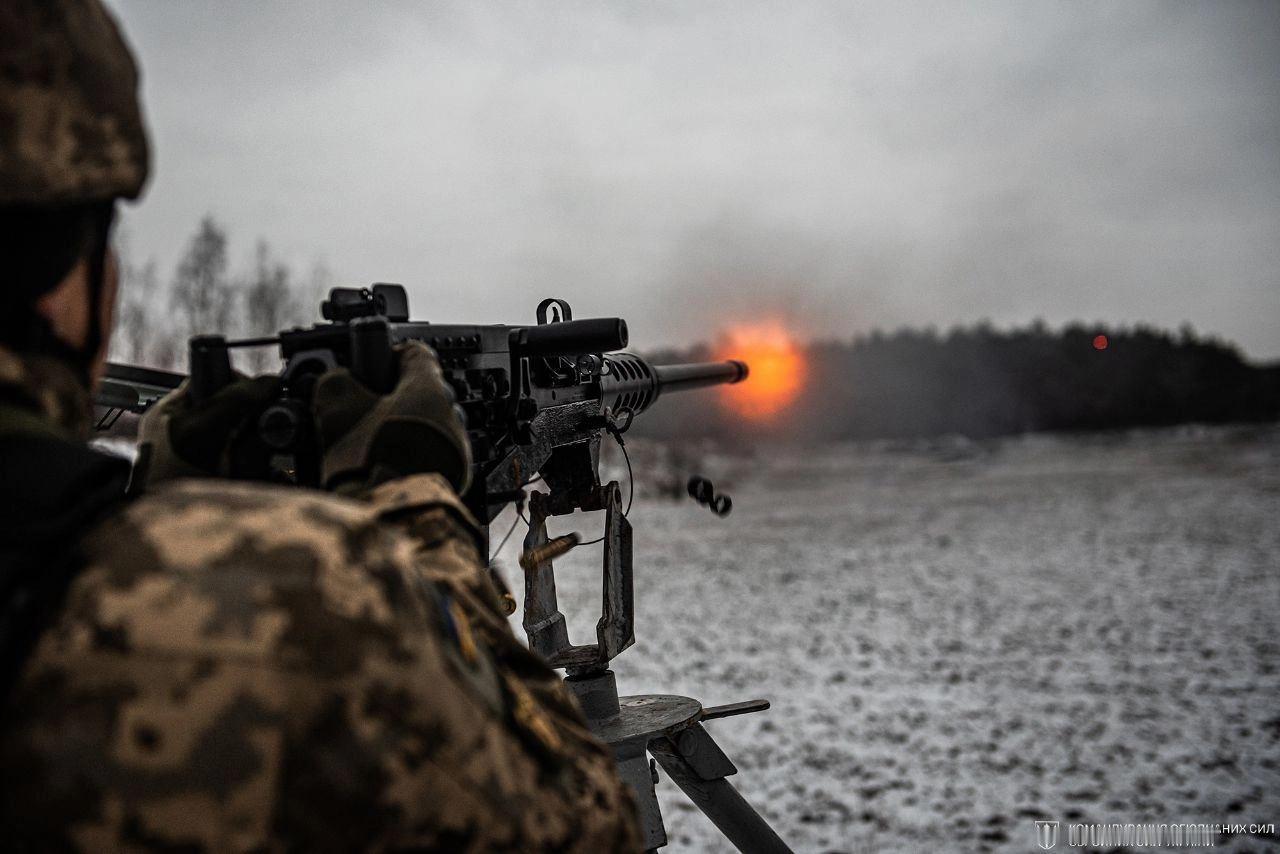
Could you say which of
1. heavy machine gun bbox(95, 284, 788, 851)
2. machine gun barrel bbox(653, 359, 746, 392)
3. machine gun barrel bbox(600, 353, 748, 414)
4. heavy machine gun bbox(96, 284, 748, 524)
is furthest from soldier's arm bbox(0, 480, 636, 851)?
machine gun barrel bbox(653, 359, 746, 392)

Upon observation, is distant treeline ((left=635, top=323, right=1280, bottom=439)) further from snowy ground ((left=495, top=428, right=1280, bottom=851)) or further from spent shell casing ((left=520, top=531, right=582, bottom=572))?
spent shell casing ((left=520, top=531, right=582, bottom=572))

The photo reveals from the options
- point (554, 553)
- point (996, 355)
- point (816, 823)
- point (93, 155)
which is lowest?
point (816, 823)

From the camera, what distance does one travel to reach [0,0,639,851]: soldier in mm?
900

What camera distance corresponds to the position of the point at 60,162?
1068 mm

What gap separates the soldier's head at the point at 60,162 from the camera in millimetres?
1039

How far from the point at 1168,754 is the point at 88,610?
764cm

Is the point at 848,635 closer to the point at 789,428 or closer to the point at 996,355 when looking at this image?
the point at 789,428

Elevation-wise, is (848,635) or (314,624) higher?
(314,624)

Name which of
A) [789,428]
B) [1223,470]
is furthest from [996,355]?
[1223,470]

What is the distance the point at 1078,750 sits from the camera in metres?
6.93

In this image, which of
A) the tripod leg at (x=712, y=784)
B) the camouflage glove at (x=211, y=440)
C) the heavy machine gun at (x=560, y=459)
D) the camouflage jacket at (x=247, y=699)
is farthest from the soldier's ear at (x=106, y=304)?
the tripod leg at (x=712, y=784)

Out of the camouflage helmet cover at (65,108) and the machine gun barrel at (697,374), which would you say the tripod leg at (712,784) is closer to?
the machine gun barrel at (697,374)

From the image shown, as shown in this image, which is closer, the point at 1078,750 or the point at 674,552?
the point at 1078,750

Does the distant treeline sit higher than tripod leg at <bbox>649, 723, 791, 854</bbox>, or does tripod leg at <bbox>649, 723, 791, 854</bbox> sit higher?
the distant treeline
